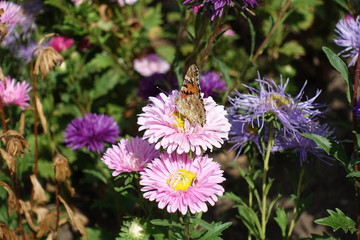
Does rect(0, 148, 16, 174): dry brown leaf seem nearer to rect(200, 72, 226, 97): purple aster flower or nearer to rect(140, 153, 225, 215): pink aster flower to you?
rect(140, 153, 225, 215): pink aster flower

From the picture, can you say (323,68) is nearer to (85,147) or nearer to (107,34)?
(107,34)

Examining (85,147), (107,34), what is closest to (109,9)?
(107,34)

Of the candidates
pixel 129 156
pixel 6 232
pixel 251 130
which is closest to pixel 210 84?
pixel 251 130

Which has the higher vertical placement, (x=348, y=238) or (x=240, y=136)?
(x=240, y=136)

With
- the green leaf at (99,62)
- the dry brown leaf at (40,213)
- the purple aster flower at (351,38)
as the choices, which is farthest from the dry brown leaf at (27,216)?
the purple aster flower at (351,38)

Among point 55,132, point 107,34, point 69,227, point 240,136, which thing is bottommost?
point 69,227

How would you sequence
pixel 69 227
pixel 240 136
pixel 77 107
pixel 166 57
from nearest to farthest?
pixel 240 136
pixel 69 227
pixel 77 107
pixel 166 57
